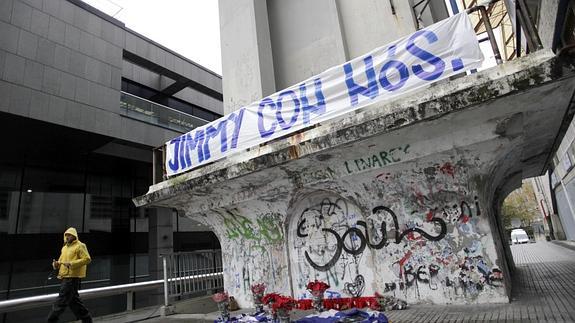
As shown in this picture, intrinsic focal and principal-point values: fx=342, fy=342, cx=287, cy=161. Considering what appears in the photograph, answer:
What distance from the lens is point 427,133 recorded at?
5.32 metres

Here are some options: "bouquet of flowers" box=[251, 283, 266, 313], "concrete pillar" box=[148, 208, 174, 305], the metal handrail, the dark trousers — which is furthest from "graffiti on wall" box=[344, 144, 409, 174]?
"concrete pillar" box=[148, 208, 174, 305]

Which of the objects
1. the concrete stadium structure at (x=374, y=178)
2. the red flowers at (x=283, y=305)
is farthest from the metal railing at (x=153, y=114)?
the red flowers at (x=283, y=305)

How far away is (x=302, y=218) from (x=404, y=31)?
14.4 ft

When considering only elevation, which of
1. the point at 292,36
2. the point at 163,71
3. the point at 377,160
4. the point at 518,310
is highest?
the point at 163,71

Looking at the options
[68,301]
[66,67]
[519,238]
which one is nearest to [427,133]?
[68,301]

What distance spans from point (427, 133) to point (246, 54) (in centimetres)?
545

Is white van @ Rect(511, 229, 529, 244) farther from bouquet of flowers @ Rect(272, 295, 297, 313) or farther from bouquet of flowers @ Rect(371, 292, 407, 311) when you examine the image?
bouquet of flowers @ Rect(272, 295, 297, 313)

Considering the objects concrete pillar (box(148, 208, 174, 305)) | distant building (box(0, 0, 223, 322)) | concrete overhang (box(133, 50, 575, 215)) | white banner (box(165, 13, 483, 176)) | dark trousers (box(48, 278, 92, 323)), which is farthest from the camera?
concrete pillar (box(148, 208, 174, 305))

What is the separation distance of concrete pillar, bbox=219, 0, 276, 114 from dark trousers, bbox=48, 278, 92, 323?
5.25 m

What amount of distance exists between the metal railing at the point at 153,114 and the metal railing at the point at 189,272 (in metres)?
6.62

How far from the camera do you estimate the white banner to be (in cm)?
513

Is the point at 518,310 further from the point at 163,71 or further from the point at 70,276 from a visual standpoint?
the point at 163,71

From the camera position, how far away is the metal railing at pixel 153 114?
13300 millimetres

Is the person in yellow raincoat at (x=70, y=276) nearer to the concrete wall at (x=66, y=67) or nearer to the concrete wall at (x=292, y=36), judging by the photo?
the concrete wall at (x=292, y=36)
